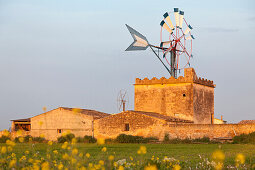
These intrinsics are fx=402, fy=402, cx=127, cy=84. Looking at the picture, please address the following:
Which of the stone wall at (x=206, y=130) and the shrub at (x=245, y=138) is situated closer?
the shrub at (x=245, y=138)

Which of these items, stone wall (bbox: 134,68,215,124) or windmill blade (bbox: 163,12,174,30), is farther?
windmill blade (bbox: 163,12,174,30)

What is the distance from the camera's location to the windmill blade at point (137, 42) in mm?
39281

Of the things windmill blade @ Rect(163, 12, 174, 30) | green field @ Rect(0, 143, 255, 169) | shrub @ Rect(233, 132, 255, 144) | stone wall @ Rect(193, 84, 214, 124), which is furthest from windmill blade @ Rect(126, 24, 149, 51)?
green field @ Rect(0, 143, 255, 169)

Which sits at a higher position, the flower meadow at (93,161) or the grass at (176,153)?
the flower meadow at (93,161)

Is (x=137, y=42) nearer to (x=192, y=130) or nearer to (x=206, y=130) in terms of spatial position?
(x=192, y=130)

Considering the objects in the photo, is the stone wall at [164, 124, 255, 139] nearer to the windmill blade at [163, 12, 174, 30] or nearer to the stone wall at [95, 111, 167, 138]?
the stone wall at [95, 111, 167, 138]

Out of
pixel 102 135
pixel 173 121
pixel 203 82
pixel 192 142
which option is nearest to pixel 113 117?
pixel 102 135

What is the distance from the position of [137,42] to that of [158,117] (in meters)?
9.77

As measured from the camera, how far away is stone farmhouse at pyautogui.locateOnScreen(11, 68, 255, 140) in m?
31.7

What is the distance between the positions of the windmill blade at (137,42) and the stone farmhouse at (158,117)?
10.4 ft

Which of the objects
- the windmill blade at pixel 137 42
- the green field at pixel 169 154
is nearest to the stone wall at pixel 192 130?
the windmill blade at pixel 137 42

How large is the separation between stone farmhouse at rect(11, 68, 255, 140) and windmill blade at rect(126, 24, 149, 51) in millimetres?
3182

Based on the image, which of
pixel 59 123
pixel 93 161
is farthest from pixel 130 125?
pixel 93 161

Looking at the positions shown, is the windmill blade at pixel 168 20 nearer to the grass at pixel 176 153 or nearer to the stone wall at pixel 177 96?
the stone wall at pixel 177 96
